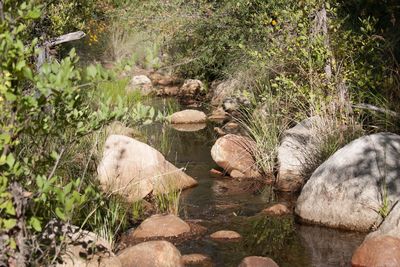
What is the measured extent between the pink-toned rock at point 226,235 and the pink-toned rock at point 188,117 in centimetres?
703

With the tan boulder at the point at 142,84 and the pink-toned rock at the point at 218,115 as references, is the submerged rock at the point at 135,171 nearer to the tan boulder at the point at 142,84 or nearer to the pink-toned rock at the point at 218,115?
the pink-toned rock at the point at 218,115

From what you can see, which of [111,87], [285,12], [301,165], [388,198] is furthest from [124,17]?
[388,198]

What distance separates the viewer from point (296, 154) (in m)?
8.45

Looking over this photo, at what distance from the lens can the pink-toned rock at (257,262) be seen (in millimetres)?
5465

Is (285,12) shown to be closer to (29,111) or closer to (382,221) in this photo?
(382,221)

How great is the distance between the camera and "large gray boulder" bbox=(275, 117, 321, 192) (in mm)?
8266

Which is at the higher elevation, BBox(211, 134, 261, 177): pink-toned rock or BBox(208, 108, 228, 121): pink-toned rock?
→ BBox(211, 134, 261, 177): pink-toned rock

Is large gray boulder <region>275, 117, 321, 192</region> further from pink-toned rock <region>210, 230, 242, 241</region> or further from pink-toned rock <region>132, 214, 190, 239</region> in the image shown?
pink-toned rock <region>132, 214, 190, 239</region>

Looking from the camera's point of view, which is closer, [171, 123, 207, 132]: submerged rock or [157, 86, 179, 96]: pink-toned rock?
[171, 123, 207, 132]: submerged rock

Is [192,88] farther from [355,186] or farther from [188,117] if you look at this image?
[355,186]

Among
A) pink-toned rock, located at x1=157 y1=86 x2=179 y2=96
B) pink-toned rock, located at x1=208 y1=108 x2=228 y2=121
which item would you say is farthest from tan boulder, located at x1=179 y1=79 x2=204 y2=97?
pink-toned rock, located at x1=208 y1=108 x2=228 y2=121

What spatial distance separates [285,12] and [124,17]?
6.01 metres

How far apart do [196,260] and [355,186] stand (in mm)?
2024

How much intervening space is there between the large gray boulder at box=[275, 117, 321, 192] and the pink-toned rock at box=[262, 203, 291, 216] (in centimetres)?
89
